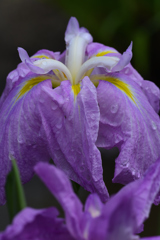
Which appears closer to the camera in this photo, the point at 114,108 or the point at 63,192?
the point at 63,192

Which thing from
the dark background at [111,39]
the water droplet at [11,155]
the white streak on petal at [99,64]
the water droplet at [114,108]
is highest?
the white streak on petal at [99,64]

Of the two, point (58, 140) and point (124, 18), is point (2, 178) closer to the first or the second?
point (58, 140)

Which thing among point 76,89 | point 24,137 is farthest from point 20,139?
point 76,89

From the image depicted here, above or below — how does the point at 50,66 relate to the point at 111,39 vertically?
above

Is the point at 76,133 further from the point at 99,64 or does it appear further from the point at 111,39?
the point at 111,39

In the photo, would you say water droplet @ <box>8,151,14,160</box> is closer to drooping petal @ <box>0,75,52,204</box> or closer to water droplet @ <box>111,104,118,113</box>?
drooping petal @ <box>0,75,52,204</box>

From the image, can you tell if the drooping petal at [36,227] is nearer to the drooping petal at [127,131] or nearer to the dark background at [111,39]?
the drooping petal at [127,131]

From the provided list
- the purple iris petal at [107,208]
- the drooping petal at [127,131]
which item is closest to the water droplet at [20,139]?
the drooping petal at [127,131]

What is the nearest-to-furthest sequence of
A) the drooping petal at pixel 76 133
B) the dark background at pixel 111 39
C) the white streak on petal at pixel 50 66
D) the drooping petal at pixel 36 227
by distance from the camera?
the drooping petal at pixel 36 227
the drooping petal at pixel 76 133
the white streak on petal at pixel 50 66
the dark background at pixel 111 39
